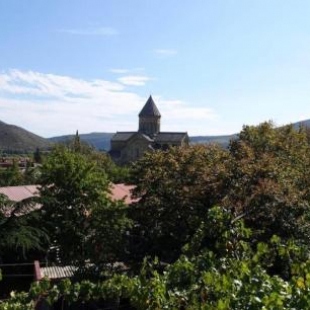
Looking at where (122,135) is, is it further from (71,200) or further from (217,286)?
(217,286)

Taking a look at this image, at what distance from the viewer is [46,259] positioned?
63.2 ft

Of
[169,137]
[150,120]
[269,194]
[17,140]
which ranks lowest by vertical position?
[269,194]

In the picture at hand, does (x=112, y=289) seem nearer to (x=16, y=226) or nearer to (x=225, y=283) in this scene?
(x=225, y=283)

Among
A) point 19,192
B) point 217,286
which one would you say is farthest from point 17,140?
point 217,286

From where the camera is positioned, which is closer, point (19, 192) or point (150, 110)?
point (19, 192)

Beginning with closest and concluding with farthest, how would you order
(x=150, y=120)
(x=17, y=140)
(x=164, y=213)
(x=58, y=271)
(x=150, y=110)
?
1. (x=164, y=213)
2. (x=58, y=271)
3. (x=150, y=120)
4. (x=150, y=110)
5. (x=17, y=140)

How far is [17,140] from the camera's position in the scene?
17538 cm

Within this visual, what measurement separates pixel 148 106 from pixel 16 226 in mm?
73815

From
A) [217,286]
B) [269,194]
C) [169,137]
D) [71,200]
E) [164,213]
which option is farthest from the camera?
[169,137]

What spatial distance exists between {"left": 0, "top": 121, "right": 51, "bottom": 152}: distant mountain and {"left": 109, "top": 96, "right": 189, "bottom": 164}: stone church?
7359cm

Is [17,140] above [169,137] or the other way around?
the other way around

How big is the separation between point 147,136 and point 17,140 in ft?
340

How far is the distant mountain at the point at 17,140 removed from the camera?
539ft

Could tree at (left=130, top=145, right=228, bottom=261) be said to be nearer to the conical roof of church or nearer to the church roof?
the church roof
